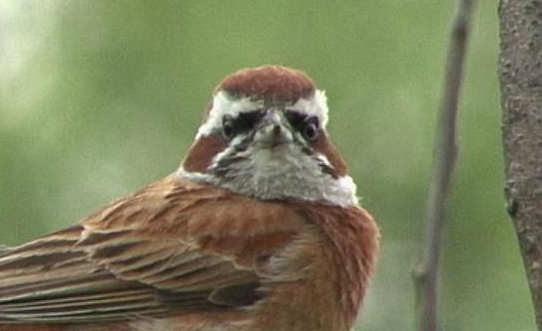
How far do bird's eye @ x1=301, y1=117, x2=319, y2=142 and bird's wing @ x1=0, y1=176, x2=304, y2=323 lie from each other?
0.37 meters

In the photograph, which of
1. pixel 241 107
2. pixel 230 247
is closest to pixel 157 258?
pixel 230 247

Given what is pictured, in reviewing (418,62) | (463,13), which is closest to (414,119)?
(418,62)

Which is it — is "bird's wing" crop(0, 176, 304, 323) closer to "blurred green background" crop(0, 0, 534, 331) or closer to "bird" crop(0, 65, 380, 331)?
"bird" crop(0, 65, 380, 331)

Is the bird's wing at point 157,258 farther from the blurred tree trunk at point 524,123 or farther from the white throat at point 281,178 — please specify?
the blurred tree trunk at point 524,123

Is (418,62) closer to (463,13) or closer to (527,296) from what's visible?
(527,296)

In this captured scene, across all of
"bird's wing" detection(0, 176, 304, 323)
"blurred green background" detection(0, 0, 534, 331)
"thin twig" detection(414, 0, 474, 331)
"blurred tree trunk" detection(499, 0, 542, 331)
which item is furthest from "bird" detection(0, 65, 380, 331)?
"thin twig" detection(414, 0, 474, 331)

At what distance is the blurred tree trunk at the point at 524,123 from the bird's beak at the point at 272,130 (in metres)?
2.19

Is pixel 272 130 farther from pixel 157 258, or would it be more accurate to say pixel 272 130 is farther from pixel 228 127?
pixel 157 258

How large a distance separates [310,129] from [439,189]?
10.5ft

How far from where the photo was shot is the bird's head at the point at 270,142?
7848 millimetres

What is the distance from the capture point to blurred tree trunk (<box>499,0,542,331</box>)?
17.9ft

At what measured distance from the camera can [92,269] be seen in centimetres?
785

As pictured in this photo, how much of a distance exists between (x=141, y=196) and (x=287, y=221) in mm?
791

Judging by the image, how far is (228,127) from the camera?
8.05 m
